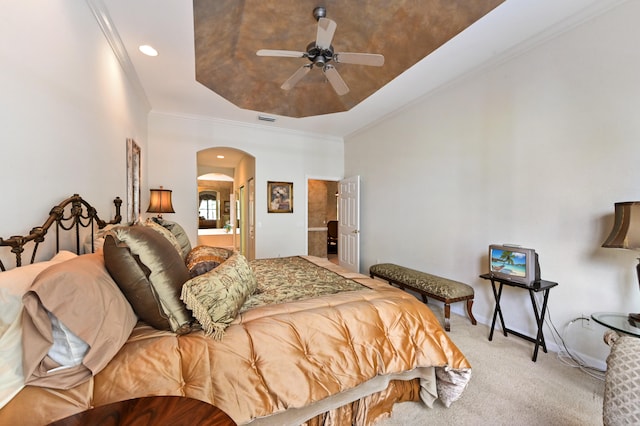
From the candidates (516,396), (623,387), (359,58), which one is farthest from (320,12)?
(516,396)

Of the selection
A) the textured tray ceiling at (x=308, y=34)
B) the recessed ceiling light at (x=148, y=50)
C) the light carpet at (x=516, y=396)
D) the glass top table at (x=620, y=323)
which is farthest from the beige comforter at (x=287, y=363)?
the recessed ceiling light at (x=148, y=50)

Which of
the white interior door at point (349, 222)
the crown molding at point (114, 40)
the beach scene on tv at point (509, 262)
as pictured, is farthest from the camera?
the white interior door at point (349, 222)

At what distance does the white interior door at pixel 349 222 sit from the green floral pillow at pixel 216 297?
386 centimetres

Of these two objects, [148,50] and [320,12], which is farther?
[148,50]

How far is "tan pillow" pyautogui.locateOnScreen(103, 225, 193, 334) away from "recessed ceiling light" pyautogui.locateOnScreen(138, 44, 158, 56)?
2.49 metres

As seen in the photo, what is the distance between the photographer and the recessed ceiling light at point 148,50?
106 inches

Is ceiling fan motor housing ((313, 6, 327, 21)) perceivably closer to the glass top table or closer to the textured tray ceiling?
the textured tray ceiling

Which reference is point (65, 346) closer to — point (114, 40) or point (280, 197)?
point (114, 40)

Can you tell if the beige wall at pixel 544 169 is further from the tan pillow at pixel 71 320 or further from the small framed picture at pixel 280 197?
the tan pillow at pixel 71 320

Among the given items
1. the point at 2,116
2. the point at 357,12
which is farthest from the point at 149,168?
the point at 357,12

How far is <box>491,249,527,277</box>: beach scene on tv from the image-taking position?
2436 mm

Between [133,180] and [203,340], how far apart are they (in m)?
2.92

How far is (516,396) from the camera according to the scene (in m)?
1.83

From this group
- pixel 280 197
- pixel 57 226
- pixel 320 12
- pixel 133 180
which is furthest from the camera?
pixel 280 197
